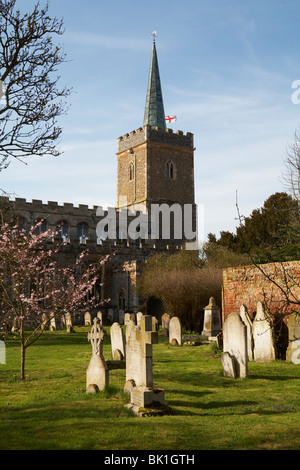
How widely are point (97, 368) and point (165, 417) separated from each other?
2.21 meters

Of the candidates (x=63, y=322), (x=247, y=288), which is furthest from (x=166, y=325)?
(x=247, y=288)

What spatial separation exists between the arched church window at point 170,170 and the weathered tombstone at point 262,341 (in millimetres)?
32268

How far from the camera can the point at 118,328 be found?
41.9ft

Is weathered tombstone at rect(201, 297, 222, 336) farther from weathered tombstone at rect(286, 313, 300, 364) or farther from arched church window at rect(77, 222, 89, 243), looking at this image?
arched church window at rect(77, 222, 89, 243)

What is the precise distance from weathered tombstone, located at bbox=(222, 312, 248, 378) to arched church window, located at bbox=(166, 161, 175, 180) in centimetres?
3405

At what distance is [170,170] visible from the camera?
4428 cm

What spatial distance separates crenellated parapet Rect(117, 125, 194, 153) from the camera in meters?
43.3

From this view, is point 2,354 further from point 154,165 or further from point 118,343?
point 154,165

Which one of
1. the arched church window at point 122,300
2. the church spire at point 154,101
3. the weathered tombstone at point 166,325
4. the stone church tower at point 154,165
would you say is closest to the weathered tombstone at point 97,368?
the weathered tombstone at point 166,325

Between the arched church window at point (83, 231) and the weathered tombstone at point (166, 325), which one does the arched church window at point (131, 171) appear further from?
the weathered tombstone at point (166, 325)

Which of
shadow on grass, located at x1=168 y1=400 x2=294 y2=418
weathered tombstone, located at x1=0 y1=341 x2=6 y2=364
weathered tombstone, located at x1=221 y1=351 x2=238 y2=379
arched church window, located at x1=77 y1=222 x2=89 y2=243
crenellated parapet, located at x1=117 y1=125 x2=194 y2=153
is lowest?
weathered tombstone, located at x1=0 y1=341 x2=6 y2=364

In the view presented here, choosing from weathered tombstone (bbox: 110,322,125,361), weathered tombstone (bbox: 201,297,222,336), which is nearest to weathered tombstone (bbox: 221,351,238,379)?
weathered tombstone (bbox: 110,322,125,361)

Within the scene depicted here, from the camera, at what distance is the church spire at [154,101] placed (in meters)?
46.6
